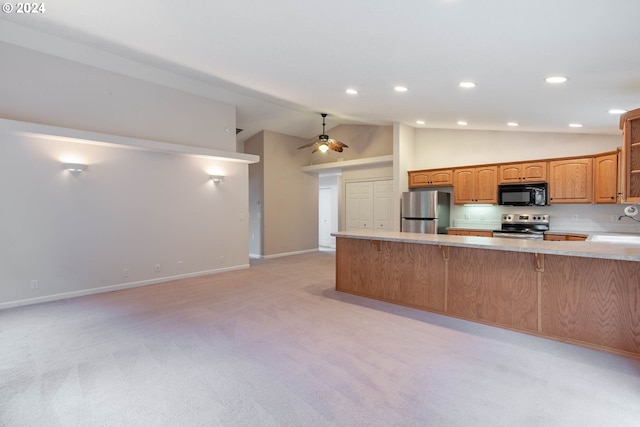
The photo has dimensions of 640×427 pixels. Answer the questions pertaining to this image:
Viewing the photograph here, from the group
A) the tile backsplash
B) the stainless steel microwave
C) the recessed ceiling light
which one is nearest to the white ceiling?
the recessed ceiling light

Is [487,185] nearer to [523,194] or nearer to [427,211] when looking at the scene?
[523,194]

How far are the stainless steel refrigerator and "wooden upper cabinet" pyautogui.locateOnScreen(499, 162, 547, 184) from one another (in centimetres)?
118

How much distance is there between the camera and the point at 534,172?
229 inches

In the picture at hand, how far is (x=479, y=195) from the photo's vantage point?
6.46 meters

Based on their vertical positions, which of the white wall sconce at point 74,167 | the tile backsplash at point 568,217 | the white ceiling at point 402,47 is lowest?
the tile backsplash at point 568,217

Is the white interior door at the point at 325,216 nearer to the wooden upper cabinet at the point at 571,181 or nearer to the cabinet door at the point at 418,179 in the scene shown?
the cabinet door at the point at 418,179

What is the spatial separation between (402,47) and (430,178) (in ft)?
14.9

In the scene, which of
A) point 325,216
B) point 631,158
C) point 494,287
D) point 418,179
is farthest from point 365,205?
point 631,158

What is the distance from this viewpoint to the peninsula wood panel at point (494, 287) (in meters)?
3.32

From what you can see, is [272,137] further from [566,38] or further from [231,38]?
[566,38]

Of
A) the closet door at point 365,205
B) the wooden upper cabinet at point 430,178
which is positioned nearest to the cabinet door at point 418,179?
the wooden upper cabinet at point 430,178

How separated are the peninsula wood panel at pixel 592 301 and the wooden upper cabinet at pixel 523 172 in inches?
127

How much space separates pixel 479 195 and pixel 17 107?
24.7ft

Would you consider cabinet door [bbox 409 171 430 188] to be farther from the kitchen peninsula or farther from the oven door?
the kitchen peninsula
